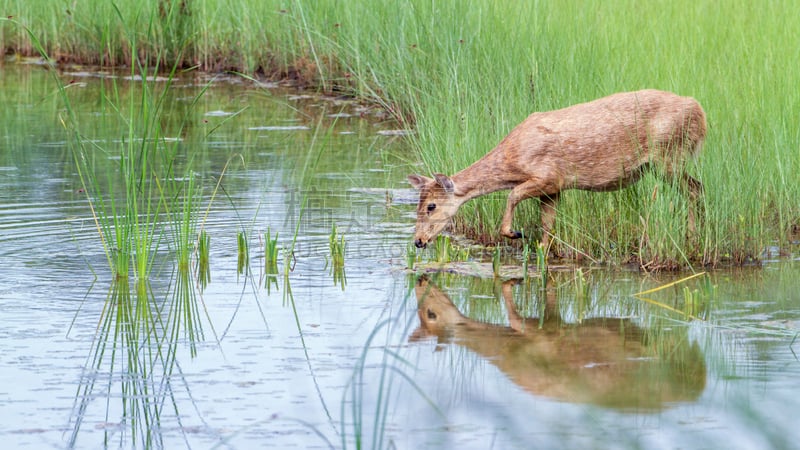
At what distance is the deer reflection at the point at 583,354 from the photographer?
5.97 m

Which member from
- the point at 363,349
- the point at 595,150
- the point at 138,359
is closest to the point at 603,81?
the point at 595,150

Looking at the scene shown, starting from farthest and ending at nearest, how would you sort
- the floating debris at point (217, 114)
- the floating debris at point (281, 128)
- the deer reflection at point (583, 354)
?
the floating debris at point (217, 114), the floating debris at point (281, 128), the deer reflection at point (583, 354)

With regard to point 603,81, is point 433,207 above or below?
below

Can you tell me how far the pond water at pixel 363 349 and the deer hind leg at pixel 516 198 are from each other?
25.6 inches

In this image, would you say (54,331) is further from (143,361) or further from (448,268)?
(448,268)

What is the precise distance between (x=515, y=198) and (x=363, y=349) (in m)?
2.87

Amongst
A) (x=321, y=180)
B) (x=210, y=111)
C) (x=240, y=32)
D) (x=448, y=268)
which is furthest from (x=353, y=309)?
(x=240, y=32)

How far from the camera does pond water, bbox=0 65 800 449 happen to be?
5.43 m

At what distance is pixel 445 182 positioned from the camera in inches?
371

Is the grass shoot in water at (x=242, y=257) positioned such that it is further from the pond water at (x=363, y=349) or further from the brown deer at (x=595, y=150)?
the brown deer at (x=595, y=150)

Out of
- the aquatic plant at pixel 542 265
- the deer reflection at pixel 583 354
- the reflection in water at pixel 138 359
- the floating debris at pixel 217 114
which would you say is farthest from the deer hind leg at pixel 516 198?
the floating debris at pixel 217 114

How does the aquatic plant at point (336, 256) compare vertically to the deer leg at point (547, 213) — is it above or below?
below

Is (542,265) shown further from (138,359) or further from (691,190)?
(138,359)

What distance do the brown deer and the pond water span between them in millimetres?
740
